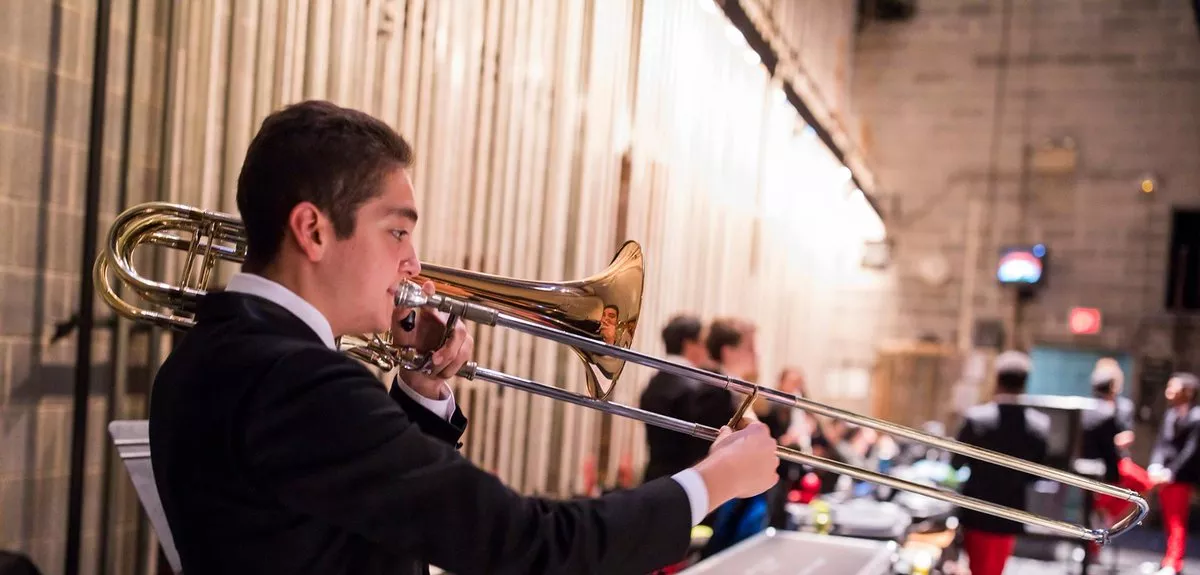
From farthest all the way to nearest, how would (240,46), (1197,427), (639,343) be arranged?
1. (1197,427)
2. (639,343)
3. (240,46)

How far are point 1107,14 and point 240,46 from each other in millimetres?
9714

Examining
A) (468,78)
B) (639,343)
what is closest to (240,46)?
(468,78)

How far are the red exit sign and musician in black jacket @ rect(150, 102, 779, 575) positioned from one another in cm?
980

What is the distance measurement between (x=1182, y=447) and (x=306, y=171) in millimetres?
6904

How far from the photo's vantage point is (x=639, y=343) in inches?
181

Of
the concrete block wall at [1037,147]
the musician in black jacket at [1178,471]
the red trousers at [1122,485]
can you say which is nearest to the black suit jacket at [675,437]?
the red trousers at [1122,485]

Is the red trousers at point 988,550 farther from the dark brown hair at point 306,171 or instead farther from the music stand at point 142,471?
the dark brown hair at point 306,171

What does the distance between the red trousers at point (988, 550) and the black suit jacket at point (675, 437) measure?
5.37 feet

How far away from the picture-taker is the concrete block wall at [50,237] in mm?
2506

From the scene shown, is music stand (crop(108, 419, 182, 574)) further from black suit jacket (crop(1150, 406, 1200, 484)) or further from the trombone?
black suit jacket (crop(1150, 406, 1200, 484))

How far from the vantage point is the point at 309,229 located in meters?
1.25

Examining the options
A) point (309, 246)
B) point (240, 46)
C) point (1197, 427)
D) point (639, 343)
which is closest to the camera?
point (309, 246)

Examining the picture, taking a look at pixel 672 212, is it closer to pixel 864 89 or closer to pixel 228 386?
pixel 228 386

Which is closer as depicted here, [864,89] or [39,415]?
[39,415]
